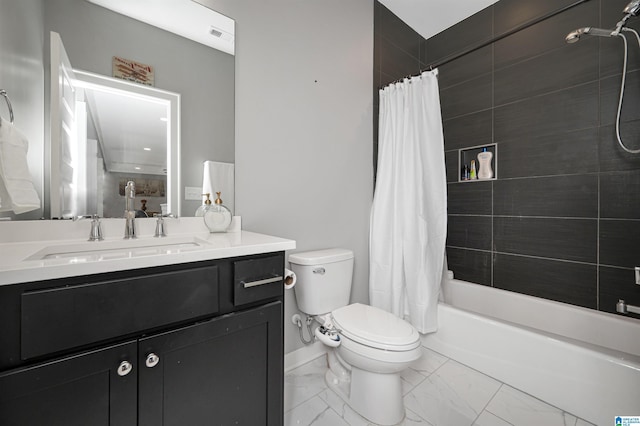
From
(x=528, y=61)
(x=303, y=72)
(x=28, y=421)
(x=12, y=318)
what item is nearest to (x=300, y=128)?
(x=303, y=72)

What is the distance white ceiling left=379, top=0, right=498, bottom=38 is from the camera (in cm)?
214

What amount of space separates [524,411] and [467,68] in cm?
242

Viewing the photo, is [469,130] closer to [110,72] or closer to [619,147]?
[619,147]

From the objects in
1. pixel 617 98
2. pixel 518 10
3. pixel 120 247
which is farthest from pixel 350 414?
pixel 518 10

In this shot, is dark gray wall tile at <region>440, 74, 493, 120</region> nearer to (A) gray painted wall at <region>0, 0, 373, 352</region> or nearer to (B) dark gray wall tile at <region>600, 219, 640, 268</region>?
(A) gray painted wall at <region>0, 0, 373, 352</region>

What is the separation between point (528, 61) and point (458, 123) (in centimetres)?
59

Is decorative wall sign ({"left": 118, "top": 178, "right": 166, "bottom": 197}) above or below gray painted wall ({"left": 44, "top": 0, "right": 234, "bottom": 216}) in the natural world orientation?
below

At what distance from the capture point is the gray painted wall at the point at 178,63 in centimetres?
107

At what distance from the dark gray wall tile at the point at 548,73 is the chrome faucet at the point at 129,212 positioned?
2518mm

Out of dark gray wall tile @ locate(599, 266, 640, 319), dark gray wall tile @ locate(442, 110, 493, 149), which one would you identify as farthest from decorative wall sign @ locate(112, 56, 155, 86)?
dark gray wall tile @ locate(599, 266, 640, 319)

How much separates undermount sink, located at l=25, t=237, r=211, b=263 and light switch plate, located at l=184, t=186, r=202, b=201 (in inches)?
9.4

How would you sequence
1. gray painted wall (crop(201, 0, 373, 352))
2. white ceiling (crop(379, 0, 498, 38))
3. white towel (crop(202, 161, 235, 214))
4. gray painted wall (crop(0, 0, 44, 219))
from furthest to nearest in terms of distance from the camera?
white ceiling (crop(379, 0, 498, 38)) < gray painted wall (crop(201, 0, 373, 352)) < white towel (crop(202, 161, 235, 214)) < gray painted wall (crop(0, 0, 44, 219))

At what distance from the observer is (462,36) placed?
2.34 meters

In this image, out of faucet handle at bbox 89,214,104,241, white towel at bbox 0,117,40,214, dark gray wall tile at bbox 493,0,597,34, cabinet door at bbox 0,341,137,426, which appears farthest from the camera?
dark gray wall tile at bbox 493,0,597,34
